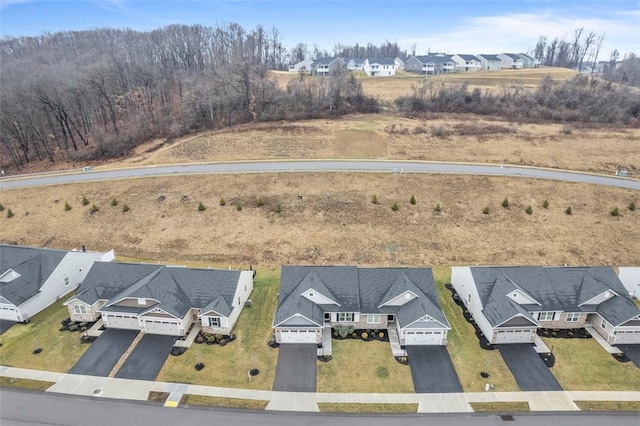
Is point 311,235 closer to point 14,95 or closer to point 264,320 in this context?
point 264,320

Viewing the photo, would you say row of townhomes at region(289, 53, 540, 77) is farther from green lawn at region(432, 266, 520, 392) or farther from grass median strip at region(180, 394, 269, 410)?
grass median strip at region(180, 394, 269, 410)

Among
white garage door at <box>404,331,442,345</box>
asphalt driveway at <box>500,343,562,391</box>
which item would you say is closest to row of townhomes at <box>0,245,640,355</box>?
white garage door at <box>404,331,442,345</box>

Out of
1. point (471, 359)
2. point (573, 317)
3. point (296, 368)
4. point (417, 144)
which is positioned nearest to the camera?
point (296, 368)

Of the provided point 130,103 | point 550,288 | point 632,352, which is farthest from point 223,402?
point 130,103

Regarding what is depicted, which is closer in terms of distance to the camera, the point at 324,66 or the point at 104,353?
the point at 104,353

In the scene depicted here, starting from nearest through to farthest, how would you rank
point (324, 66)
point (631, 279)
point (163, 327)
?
point (163, 327) → point (631, 279) → point (324, 66)

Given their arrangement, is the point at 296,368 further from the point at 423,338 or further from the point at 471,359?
the point at 471,359

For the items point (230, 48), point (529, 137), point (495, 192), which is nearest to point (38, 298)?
point (495, 192)
